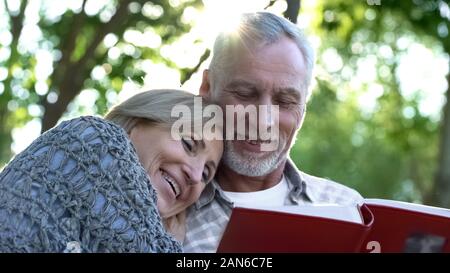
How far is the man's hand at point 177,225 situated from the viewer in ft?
10.8

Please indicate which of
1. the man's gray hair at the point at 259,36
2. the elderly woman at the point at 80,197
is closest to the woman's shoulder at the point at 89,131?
the elderly woman at the point at 80,197

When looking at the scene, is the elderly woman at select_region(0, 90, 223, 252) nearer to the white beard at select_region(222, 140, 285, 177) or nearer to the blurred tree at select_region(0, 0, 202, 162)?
the white beard at select_region(222, 140, 285, 177)

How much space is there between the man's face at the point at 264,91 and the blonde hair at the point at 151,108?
30cm

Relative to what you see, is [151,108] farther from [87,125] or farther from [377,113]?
[377,113]

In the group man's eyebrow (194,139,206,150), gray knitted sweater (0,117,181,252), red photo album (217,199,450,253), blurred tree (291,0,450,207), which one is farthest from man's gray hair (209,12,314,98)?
blurred tree (291,0,450,207)

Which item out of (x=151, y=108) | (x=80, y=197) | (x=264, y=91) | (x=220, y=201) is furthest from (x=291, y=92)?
(x=80, y=197)

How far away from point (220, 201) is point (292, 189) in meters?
0.33

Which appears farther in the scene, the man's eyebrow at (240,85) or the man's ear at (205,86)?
the man's ear at (205,86)

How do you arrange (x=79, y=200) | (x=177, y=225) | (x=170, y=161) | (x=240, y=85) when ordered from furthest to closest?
(x=240, y=85) → (x=177, y=225) → (x=170, y=161) → (x=79, y=200)

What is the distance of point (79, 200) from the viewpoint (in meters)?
2.33

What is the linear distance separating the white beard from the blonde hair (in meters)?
0.37

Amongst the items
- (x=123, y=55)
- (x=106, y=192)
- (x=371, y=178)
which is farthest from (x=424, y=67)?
(x=106, y=192)

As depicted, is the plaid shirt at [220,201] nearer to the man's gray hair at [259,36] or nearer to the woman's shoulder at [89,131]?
the man's gray hair at [259,36]
